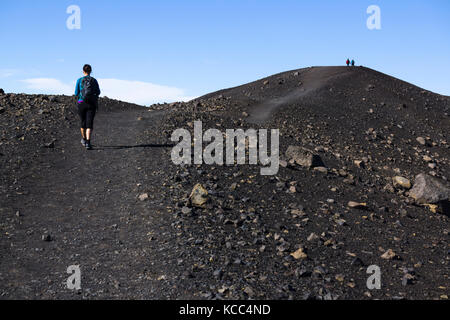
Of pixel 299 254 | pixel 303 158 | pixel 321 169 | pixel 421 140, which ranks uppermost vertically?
pixel 421 140

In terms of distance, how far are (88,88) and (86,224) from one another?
5.51 meters

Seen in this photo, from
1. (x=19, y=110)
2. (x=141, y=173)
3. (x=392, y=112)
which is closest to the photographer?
(x=141, y=173)

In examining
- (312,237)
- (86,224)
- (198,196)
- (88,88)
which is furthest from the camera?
(88,88)

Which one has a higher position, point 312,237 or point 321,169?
point 321,169

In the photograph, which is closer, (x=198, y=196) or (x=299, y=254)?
(x=299, y=254)

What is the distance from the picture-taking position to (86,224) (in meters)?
9.15

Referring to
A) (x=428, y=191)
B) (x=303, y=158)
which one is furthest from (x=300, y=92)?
(x=428, y=191)

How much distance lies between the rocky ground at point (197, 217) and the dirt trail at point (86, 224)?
3cm

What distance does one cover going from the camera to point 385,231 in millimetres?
10266

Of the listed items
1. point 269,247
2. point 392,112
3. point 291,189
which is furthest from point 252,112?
point 269,247

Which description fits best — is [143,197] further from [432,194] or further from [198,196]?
[432,194]

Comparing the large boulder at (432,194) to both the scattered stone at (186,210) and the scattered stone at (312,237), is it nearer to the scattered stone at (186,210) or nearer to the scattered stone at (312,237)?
the scattered stone at (312,237)

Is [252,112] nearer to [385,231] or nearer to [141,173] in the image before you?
[141,173]
